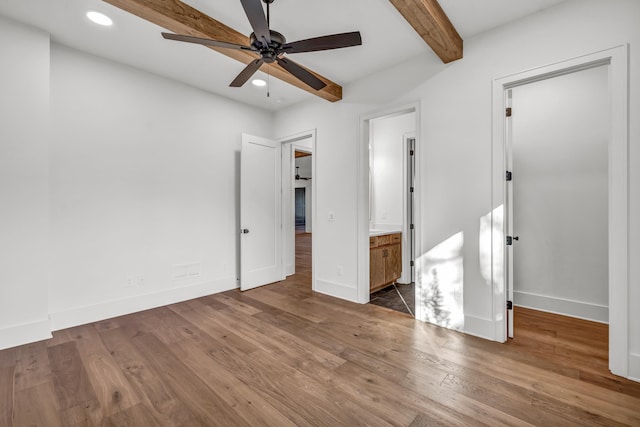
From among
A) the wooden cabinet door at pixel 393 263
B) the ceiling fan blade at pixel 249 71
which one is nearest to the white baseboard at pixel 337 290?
the wooden cabinet door at pixel 393 263

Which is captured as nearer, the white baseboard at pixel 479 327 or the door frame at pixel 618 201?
the door frame at pixel 618 201

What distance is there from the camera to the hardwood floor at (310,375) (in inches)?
64.9

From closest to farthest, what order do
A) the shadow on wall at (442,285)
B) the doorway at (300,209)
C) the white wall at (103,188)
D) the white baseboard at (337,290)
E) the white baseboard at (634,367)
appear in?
1. the white baseboard at (634,367)
2. the white wall at (103,188)
3. the shadow on wall at (442,285)
4. the white baseboard at (337,290)
5. the doorway at (300,209)

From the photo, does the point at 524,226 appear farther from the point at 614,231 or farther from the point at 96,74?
the point at 96,74

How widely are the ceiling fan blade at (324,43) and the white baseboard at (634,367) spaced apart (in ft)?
9.66

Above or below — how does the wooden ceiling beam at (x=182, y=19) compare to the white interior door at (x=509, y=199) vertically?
above

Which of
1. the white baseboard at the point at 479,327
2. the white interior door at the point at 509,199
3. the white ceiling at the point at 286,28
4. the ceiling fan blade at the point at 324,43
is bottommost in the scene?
the white baseboard at the point at 479,327

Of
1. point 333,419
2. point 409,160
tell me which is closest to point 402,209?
point 409,160

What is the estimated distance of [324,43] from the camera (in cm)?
205

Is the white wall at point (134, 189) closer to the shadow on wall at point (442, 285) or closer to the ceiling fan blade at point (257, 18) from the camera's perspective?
the ceiling fan blade at point (257, 18)

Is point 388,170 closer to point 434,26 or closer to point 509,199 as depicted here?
point 509,199

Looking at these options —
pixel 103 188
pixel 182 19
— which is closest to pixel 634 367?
pixel 182 19

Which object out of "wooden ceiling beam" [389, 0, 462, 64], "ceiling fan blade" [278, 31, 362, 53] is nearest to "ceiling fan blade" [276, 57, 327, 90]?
"ceiling fan blade" [278, 31, 362, 53]

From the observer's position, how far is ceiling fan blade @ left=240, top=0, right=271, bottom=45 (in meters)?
1.62
